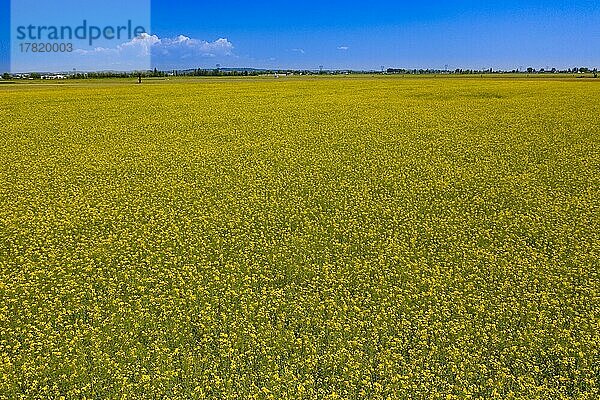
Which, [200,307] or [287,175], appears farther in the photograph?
[287,175]

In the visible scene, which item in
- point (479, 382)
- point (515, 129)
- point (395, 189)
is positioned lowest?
point (479, 382)

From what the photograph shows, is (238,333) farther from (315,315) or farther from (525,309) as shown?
(525,309)

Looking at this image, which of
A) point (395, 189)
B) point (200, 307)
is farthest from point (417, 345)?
point (395, 189)

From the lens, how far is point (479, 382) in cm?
525

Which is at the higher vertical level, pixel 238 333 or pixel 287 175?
pixel 287 175

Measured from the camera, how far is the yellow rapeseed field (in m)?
5.33

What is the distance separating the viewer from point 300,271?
732 cm

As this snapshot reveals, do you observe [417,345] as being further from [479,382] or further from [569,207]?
[569,207]

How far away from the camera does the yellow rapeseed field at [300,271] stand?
17.5 ft

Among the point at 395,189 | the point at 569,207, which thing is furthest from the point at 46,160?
the point at 569,207

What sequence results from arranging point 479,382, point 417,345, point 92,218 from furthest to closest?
point 92,218 < point 417,345 < point 479,382

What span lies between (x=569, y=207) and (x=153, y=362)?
804cm

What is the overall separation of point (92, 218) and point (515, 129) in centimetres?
1397

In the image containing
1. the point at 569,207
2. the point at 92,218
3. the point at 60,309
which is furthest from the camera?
the point at 569,207
